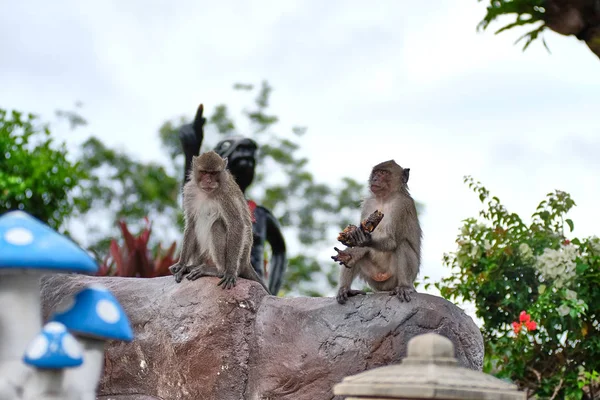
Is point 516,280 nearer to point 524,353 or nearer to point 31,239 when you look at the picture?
point 524,353

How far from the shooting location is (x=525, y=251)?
8875 millimetres

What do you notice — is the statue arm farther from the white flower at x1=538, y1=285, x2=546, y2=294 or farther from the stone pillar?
the stone pillar

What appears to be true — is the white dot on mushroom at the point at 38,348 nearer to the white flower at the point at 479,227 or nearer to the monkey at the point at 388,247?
the monkey at the point at 388,247

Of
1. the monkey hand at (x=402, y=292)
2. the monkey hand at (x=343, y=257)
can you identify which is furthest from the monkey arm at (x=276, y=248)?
the monkey hand at (x=402, y=292)

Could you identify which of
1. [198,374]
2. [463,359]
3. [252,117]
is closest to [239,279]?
[198,374]

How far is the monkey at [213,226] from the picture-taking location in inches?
281

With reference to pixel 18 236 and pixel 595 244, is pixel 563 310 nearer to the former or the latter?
pixel 595 244

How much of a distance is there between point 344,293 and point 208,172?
1.68m

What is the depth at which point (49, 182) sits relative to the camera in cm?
1483

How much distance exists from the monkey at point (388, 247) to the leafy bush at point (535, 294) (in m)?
2.35

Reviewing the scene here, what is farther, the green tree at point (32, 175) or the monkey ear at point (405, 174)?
the green tree at point (32, 175)

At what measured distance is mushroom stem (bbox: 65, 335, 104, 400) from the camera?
3305mm

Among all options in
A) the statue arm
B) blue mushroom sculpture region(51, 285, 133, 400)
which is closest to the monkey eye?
the statue arm

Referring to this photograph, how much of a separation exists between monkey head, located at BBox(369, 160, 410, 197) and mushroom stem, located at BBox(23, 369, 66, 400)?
4201 millimetres
